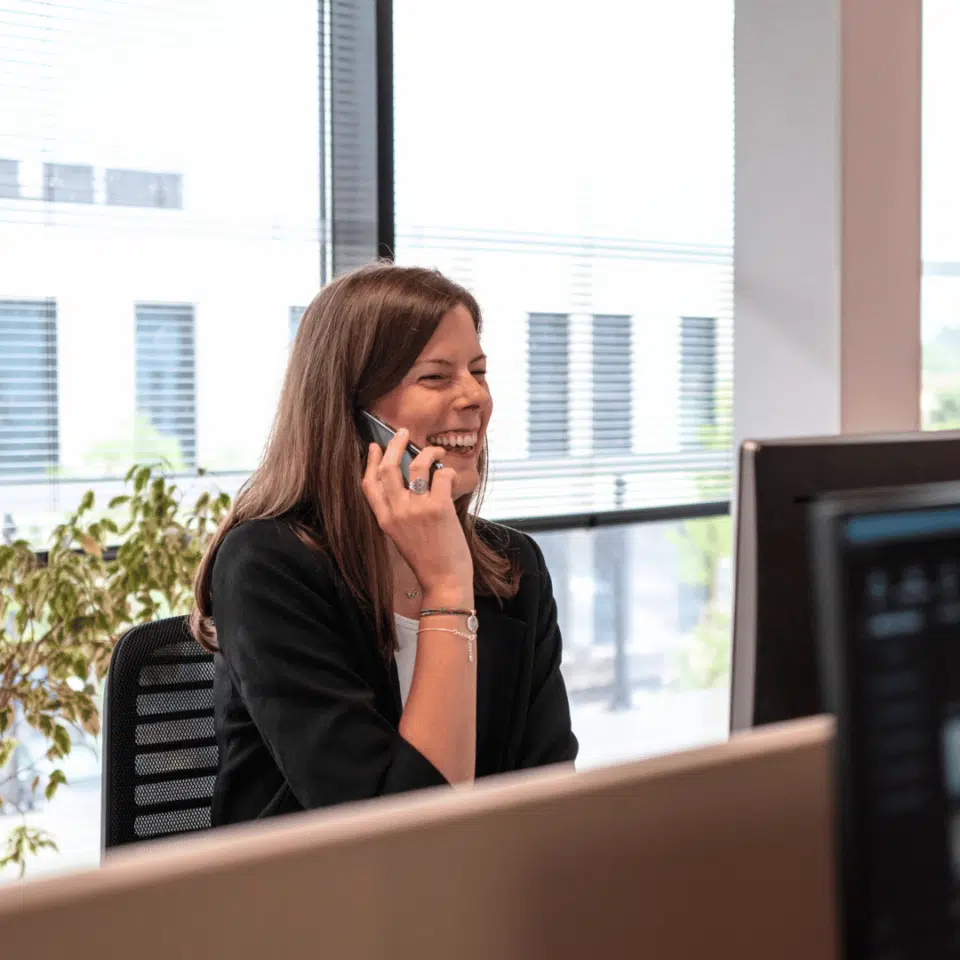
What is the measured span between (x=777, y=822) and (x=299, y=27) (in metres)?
2.54

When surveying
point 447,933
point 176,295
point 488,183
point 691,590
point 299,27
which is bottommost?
point 691,590

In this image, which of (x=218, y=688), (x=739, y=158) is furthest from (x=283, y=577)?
(x=739, y=158)

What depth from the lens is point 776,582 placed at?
2.70 feet

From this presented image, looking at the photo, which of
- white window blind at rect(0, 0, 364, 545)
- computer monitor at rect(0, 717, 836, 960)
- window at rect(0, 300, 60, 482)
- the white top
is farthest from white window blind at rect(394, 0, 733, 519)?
computer monitor at rect(0, 717, 836, 960)

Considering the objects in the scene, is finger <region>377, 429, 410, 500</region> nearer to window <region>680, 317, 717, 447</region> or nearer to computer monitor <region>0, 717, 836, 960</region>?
computer monitor <region>0, 717, 836, 960</region>

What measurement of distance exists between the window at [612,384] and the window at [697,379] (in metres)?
0.20

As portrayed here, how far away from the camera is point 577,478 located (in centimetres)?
319

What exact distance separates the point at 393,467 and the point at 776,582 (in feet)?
2.72

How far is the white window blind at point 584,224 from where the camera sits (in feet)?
9.67

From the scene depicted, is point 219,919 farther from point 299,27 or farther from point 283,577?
point 299,27

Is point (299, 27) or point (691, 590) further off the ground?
point (299, 27)

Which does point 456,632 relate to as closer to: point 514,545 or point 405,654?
point 405,654

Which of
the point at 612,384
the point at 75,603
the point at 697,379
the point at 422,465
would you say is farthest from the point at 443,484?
the point at 697,379

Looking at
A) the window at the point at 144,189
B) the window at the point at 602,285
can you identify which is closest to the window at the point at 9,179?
the window at the point at 144,189
